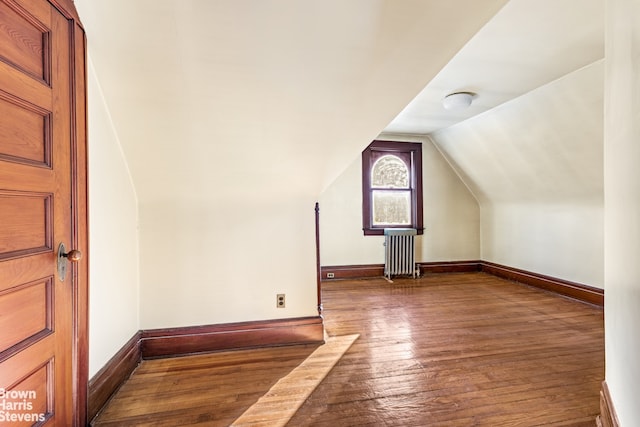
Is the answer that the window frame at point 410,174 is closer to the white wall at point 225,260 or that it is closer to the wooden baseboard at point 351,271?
the wooden baseboard at point 351,271

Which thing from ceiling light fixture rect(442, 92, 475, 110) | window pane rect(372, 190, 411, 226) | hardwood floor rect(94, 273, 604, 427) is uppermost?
ceiling light fixture rect(442, 92, 475, 110)

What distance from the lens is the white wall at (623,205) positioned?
1.04 metres

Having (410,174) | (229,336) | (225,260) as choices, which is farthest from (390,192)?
(229,336)

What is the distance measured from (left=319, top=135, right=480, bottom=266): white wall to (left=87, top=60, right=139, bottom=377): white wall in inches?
120

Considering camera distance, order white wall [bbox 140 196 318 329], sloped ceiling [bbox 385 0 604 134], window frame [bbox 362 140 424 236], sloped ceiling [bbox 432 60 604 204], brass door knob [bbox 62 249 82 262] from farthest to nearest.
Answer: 1. window frame [bbox 362 140 424 236]
2. sloped ceiling [bbox 432 60 604 204]
3. white wall [bbox 140 196 318 329]
4. sloped ceiling [bbox 385 0 604 134]
5. brass door knob [bbox 62 249 82 262]

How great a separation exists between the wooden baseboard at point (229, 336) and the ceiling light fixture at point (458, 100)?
258 centimetres

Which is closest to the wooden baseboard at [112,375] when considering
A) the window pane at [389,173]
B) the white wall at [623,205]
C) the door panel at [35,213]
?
the door panel at [35,213]

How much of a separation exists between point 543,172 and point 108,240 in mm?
4521

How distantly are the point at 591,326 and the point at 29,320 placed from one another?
399 centimetres

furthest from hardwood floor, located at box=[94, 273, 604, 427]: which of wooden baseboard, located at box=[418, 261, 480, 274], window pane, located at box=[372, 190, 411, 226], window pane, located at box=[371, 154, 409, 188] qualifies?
window pane, located at box=[371, 154, 409, 188]

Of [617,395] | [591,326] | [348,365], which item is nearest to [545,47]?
[617,395]

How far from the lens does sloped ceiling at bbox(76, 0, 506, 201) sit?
123 cm

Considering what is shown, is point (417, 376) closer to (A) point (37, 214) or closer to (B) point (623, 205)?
(B) point (623, 205)

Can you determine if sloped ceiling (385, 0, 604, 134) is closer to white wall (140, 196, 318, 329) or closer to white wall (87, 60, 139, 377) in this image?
white wall (140, 196, 318, 329)
